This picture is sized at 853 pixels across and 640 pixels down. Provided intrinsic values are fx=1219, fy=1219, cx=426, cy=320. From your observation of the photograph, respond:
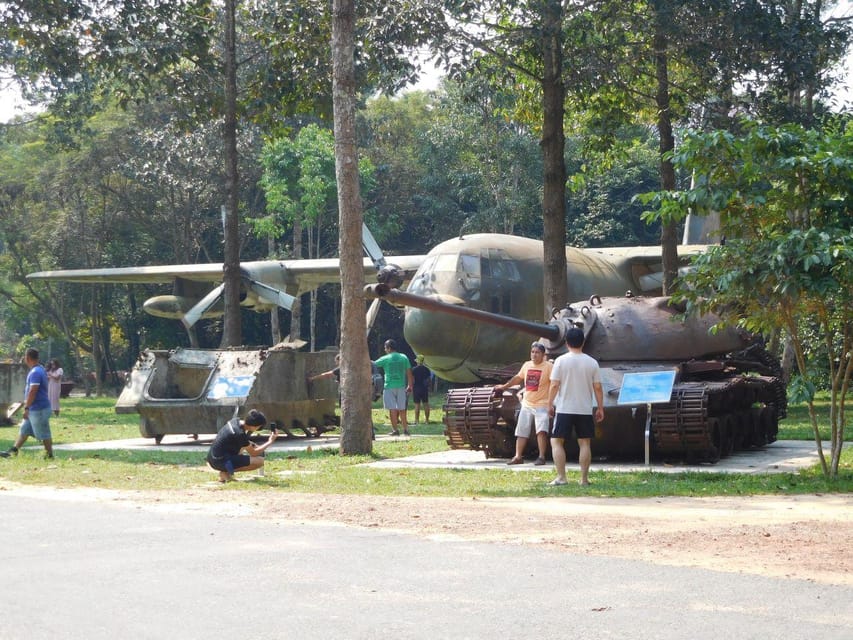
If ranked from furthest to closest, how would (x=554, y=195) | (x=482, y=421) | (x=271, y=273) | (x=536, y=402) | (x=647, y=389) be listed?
(x=271, y=273), (x=554, y=195), (x=482, y=421), (x=647, y=389), (x=536, y=402)

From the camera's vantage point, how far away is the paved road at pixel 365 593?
5.84 m

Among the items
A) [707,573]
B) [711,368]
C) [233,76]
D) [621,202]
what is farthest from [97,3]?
[621,202]

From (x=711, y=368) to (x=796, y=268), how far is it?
12.6ft

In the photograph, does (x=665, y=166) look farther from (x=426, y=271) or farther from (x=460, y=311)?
(x=460, y=311)

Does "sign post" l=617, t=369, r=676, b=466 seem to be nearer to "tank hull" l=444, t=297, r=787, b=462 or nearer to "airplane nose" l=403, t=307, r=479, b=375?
"tank hull" l=444, t=297, r=787, b=462

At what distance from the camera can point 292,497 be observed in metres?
11.7

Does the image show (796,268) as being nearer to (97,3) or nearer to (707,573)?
(707,573)

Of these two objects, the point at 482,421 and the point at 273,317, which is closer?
the point at 482,421

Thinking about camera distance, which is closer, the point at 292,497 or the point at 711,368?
the point at 292,497

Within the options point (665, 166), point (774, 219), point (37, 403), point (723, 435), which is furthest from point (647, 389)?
point (665, 166)

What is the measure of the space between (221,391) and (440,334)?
13.7 feet

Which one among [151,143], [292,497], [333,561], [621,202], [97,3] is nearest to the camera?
[333,561]

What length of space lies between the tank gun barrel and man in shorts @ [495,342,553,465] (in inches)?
46.2

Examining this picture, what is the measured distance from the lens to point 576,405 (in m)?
12.5
